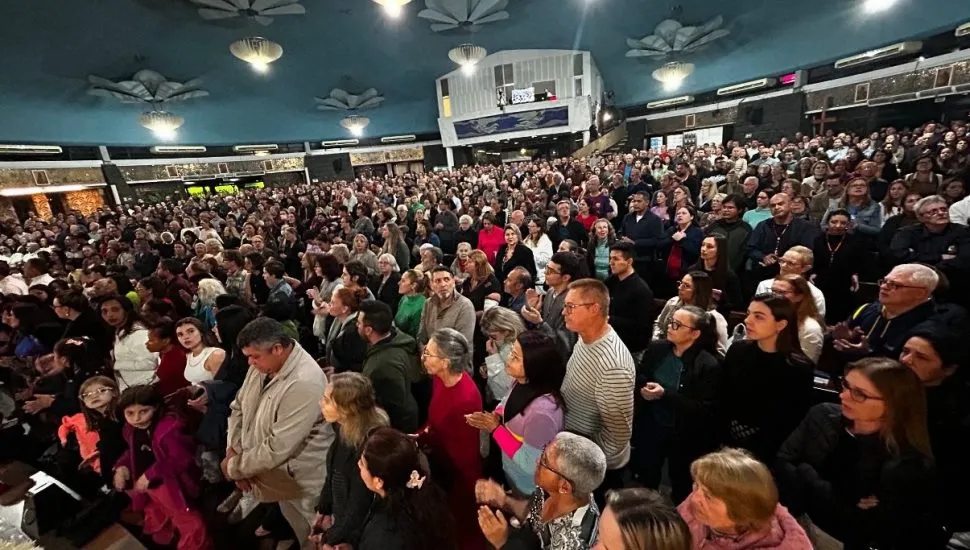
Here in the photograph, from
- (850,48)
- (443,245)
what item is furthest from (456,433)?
(850,48)

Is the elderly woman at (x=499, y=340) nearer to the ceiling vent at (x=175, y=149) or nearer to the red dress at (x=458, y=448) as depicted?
the red dress at (x=458, y=448)

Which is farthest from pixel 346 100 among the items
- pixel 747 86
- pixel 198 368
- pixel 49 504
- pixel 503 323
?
pixel 503 323

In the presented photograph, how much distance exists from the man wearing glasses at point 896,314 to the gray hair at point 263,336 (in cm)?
282

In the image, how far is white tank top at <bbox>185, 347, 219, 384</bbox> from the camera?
2.48 meters

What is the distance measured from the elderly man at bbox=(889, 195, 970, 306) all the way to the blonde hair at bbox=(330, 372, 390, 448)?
3.79 m

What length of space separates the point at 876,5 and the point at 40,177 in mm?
25947

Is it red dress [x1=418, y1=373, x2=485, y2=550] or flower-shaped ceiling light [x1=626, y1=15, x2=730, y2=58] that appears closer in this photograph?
red dress [x1=418, y1=373, x2=485, y2=550]

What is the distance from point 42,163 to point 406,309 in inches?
773

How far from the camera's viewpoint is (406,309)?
312 centimetres

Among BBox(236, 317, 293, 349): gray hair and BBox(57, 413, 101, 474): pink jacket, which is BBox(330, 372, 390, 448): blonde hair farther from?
BBox(57, 413, 101, 474): pink jacket

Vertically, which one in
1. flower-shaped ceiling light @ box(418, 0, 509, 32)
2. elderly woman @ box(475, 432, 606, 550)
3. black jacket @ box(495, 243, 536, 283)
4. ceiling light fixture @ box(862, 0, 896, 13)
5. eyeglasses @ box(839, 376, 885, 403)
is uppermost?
flower-shaped ceiling light @ box(418, 0, 509, 32)

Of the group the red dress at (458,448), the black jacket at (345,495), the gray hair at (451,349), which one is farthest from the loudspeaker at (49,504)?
the gray hair at (451,349)

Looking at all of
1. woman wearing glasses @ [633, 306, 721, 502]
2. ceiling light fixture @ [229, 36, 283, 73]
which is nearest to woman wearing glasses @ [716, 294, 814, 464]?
woman wearing glasses @ [633, 306, 721, 502]

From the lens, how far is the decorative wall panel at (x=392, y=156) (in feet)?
80.9
